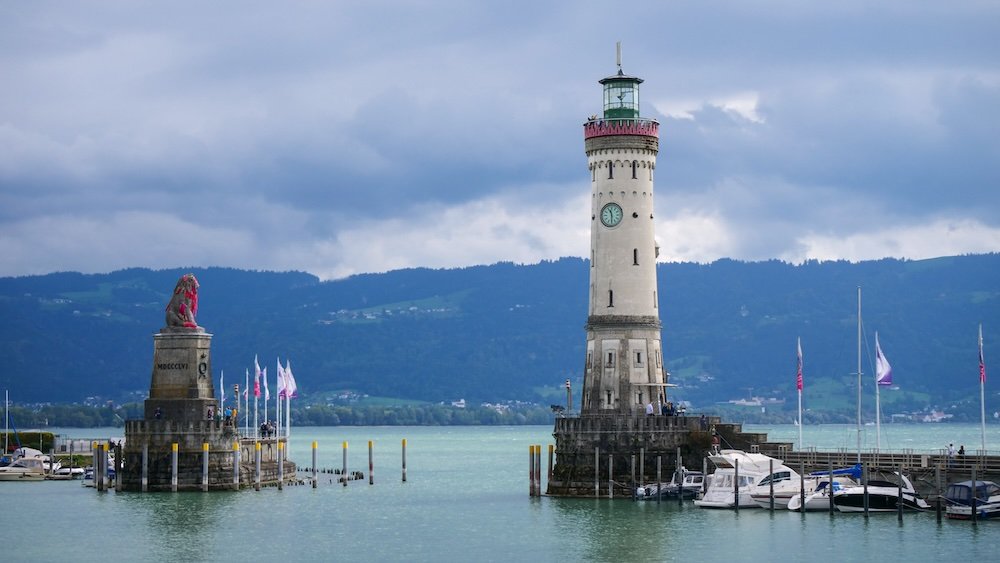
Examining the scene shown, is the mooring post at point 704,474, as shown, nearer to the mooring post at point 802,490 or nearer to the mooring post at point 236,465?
the mooring post at point 802,490

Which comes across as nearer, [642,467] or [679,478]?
[679,478]

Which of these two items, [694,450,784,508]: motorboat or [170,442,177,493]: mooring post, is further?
[170,442,177,493]: mooring post

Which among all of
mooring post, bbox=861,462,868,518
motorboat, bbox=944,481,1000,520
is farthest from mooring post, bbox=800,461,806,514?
motorboat, bbox=944,481,1000,520

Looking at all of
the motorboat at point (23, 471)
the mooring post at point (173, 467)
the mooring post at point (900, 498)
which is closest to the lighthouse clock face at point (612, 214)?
the mooring post at point (900, 498)

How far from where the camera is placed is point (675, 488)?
86062 mm

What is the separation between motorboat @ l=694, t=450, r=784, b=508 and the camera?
3285 inches

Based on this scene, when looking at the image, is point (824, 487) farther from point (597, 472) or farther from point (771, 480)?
point (597, 472)

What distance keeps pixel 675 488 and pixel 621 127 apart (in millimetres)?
18235

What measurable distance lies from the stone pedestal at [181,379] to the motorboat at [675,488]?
2471 cm

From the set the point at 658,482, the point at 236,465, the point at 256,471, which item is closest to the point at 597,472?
the point at 658,482

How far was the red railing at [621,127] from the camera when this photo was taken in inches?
A: 3553

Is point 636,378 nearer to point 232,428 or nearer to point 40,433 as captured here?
point 232,428

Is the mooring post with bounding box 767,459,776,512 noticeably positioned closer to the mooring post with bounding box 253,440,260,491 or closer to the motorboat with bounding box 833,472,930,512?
the motorboat with bounding box 833,472,930,512

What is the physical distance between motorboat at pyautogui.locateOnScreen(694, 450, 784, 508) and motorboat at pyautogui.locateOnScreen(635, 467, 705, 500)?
1.03 m
